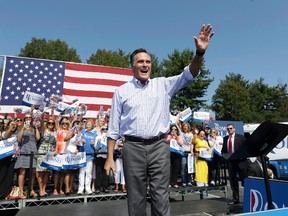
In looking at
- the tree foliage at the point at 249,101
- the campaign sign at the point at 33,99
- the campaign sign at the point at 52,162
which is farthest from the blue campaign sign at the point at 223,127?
the tree foliage at the point at 249,101

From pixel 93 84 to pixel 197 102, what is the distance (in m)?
20.6

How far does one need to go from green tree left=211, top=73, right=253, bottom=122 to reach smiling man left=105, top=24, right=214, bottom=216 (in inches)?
1292

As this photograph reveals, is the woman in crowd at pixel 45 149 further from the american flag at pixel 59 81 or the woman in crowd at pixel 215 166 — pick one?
the woman in crowd at pixel 215 166

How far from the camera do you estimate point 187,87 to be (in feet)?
96.3

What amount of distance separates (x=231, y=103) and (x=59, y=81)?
28.5 m

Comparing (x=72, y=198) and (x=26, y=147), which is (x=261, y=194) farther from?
(x=26, y=147)

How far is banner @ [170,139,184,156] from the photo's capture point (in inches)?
283

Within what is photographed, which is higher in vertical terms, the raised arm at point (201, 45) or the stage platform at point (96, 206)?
the raised arm at point (201, 45)

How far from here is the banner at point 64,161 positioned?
19.7 feet

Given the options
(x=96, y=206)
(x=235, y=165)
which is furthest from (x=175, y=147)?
(x=96, y=206)

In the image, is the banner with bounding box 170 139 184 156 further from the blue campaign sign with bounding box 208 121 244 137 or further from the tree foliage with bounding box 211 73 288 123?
the tree foliage with bounding box 211 73 288 123

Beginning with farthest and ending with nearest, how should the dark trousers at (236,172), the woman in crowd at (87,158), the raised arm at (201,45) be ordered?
1. the woman in crowd at (87,158)
2. the dark trousers at (236,172)
3. the raised arm at (201,45)

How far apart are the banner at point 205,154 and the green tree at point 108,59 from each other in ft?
100

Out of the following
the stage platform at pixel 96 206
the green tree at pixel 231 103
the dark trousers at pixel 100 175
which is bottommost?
the stage platform at pixel 96 206
